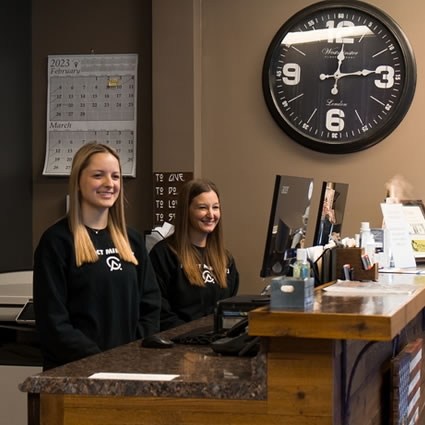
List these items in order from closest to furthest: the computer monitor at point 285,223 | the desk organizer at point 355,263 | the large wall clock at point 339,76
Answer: the computer monitor at point 285,223, the desk organizer at point 355,263, the large wall clock at point 339,76

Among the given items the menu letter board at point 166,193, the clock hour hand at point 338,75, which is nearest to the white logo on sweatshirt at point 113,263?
the menu letter board at point 166,193

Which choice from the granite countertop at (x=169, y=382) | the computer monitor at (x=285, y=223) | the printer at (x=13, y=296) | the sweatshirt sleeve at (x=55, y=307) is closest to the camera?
the granite countertop at (x=169, y=382)

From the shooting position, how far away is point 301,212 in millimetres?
3090

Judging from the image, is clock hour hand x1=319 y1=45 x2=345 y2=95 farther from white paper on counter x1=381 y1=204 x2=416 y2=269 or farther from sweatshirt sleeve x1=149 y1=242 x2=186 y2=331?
sweatshirt sleeve x1=149 y1=242 x2=186 y2=331

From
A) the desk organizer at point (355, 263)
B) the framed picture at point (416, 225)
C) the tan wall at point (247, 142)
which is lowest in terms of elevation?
the desk organizer at point (355, 263)

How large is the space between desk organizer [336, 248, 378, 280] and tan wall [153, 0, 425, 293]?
137 cm

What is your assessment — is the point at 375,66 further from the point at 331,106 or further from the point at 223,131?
the point at 223,131

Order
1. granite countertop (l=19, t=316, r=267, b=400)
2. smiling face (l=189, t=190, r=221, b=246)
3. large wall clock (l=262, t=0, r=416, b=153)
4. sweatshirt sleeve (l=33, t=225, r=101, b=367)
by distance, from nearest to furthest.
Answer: granite countertop (l=19, t=316, r=267, b=400)
sweatshirt sleeve (l=33, t=225, r=101, b=367)
smiling face (l=189, t=190, r=221, b=246)
large wall clock (l=262, t=0, r=416, b=153)

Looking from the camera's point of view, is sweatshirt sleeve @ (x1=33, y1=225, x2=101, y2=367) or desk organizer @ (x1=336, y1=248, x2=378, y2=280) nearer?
sweatshirt sleeve @ (x1=33, y1=225, x2=101, y2=367)

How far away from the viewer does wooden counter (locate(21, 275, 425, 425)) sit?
71.9 inches

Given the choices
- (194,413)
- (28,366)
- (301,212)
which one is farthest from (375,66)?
(194,413)

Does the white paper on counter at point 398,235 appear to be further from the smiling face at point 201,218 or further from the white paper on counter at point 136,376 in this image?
the white paper on counter at point 136,376

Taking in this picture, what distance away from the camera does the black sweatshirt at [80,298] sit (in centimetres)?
253

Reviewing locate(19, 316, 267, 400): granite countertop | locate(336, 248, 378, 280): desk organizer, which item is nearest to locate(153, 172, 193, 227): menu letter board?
locate(336, 248, 378, 280): desk organizer
